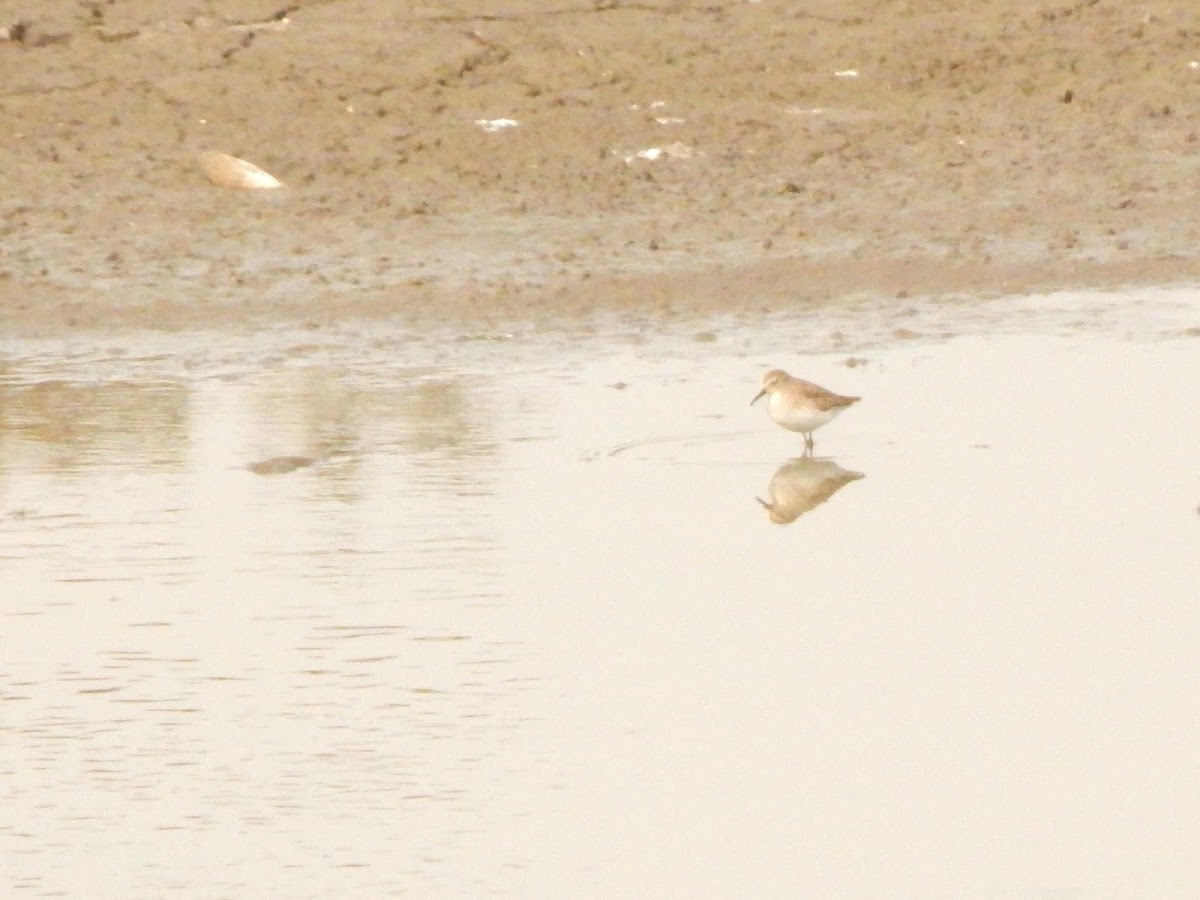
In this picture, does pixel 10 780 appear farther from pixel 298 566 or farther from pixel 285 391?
pixel 285 391

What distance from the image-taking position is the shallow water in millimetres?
4969

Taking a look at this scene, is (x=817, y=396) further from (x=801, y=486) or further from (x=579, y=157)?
(x=579, y=157)

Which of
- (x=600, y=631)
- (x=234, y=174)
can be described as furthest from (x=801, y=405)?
(x=234, y=174)

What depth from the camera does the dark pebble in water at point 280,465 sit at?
823 centimetres

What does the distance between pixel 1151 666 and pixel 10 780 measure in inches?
88.8

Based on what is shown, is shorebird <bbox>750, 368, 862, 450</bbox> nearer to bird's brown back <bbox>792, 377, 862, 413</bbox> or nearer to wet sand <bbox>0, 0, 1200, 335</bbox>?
bird's brown back <bbox>792, 377, 862, 413</bbox>

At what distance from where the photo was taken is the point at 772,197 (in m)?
12.8

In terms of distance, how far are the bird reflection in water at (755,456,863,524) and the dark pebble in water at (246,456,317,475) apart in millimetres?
1322

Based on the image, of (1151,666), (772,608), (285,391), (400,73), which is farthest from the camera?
(400,73)

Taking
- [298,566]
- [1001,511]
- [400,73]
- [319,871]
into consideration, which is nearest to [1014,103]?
[400,73]

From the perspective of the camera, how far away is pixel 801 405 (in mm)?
8320

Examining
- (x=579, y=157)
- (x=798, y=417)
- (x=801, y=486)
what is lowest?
(x=801, y=486)

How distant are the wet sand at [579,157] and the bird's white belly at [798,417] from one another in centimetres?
279

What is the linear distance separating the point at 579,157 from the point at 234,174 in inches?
61.8
